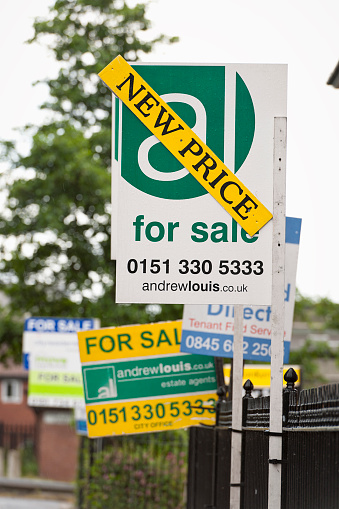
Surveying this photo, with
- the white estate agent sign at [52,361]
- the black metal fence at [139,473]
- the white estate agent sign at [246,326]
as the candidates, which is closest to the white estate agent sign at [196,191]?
the white estate agent sign at [246,326]

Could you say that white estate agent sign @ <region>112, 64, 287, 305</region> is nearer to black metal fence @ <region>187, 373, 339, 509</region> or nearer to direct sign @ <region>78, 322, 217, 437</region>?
black metal fence @ <region>187, 373, 339, 509</region>

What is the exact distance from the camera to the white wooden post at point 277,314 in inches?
157

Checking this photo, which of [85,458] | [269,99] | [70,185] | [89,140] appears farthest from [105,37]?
[269,99]

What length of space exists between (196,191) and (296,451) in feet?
4.12

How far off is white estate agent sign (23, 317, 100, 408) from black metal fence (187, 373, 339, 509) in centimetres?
944

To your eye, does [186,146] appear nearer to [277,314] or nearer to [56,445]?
[277,314]

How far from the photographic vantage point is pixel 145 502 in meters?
13.5

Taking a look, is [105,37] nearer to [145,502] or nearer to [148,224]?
[145,502]

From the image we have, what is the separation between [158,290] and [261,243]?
512 mm

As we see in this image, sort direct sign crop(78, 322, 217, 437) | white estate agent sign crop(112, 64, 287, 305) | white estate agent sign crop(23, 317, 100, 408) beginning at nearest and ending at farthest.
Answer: white estate agent sign crop(112, 64, 287, 305) < direct sign crop(78, 322, 217, 437) < white estate agent sign crop(23, 317, 100, 408)

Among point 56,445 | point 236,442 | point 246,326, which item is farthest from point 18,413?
point 236,442

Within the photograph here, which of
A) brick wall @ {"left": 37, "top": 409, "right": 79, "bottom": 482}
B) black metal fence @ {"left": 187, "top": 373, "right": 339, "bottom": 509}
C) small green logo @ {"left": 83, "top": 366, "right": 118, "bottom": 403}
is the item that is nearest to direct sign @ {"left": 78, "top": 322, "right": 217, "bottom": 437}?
small green logo @ {"left": 83, "top": 366, "right": 118, "bottom": 403}

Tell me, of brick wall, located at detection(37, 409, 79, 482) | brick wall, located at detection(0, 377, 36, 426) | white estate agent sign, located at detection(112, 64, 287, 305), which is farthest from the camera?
brick wall, located at detection(0, 377, 36, 426)

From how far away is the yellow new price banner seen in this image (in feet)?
14.0
